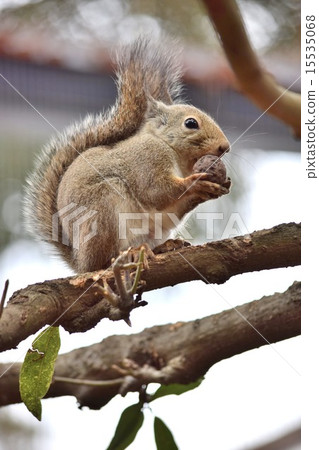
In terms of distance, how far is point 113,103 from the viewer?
1.57 m

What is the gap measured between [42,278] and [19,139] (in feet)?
1.57

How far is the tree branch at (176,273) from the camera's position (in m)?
1.09

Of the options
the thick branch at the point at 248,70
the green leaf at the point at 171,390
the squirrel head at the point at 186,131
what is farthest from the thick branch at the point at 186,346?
the squirrel head at the point at 186,131

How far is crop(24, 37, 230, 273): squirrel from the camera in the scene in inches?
53.5

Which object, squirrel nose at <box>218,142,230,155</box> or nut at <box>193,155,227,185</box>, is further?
squirrel nose at <box>218,142,230,155</box>

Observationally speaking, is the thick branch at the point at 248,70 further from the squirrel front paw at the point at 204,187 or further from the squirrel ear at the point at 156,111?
the squirrel ear at the point at 156,111

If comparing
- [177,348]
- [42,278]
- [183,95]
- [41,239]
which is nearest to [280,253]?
[177,348]

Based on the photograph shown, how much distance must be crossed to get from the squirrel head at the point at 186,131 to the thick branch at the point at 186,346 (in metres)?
0.56

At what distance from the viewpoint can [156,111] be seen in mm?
1601

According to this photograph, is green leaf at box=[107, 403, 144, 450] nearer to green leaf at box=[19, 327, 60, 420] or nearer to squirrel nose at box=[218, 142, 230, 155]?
green leaf at box=[19, 327, 60, 420]

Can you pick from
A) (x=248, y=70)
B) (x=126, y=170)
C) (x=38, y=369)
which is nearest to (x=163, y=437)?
(x=38, y=369)

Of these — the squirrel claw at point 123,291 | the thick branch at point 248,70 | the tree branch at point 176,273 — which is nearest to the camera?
the squirrel claw at point 123,291

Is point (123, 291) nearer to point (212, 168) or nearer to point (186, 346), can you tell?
point (186, 346)

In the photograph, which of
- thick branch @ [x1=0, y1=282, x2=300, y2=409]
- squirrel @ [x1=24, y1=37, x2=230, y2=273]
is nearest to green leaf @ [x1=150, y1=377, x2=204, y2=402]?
thick branch @ [x1=0, y1=282, x2=300, y2=409]
